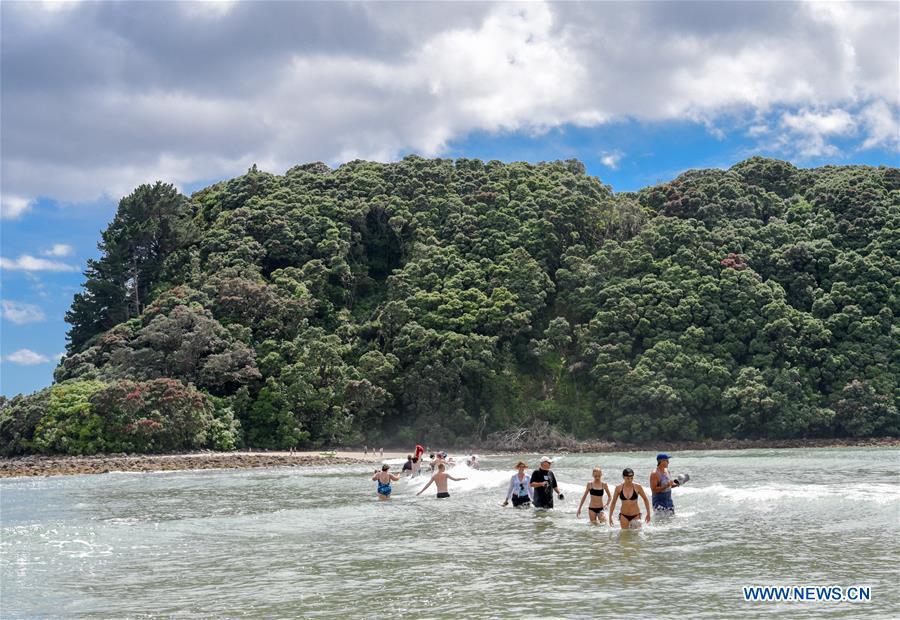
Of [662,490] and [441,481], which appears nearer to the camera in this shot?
[662,490]

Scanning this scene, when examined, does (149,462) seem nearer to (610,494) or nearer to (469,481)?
(469,481)

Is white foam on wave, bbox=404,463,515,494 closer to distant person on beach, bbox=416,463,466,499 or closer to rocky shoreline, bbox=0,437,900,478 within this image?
distant person on beach, bbox=416,463,466,499

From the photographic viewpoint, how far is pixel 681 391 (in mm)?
51625

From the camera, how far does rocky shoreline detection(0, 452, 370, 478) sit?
3812 cm

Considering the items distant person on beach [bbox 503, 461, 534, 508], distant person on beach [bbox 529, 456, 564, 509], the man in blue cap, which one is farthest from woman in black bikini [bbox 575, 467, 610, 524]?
distant person on beach [bbox 503, 461, 534, 508]

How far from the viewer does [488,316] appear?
2219 inches

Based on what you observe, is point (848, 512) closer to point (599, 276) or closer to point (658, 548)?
point (658, 548)

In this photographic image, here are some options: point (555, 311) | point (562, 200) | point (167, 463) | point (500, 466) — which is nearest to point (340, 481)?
point (500, 466)

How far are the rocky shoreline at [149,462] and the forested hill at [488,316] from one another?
6.79ft

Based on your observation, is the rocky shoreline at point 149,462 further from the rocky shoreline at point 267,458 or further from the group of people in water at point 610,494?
the group of people in water at point 610,494

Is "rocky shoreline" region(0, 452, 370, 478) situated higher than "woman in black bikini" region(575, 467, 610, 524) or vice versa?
"woman in black bikini" region(575, 467, 610, 524)

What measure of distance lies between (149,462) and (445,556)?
32.2 metres

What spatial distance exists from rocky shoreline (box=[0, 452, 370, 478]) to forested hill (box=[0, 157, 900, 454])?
6.79 ft

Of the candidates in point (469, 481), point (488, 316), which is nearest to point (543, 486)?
point (469, 481)
